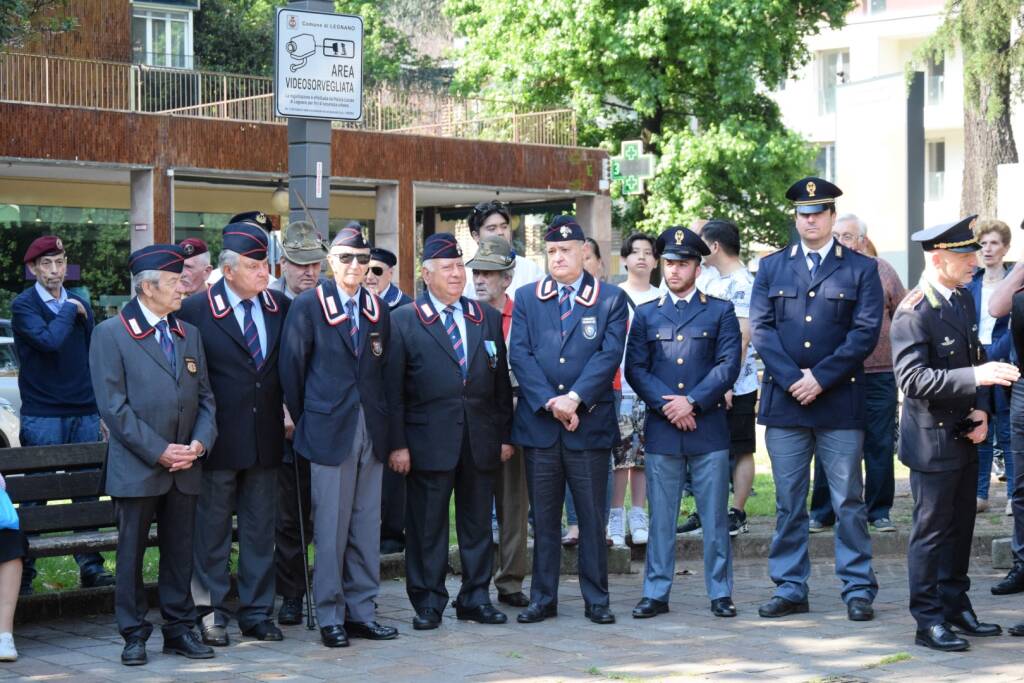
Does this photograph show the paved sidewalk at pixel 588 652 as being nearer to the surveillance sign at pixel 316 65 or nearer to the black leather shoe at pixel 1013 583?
the black leather shoe at pixel 1013 583

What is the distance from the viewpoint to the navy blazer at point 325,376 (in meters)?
7.69

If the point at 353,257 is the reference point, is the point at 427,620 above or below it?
below

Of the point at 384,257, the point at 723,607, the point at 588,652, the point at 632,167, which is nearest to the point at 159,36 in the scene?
the point at 632,167

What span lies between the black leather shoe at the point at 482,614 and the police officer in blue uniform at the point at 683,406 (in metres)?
0.75

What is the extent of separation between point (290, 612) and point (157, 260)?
2122mm

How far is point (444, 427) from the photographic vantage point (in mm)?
8133

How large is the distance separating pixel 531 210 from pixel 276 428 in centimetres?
2753

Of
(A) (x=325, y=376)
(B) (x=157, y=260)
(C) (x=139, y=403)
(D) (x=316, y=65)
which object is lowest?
(C) (x=139, y=403)

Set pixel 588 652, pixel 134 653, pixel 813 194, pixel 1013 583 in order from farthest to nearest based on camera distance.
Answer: pixel 1013 583 → pixel 813 194 → pixel 588 652 → pixel 134 653

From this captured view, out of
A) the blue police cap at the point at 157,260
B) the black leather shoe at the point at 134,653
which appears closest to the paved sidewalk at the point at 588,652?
the black leather shoe at the point at 134,653

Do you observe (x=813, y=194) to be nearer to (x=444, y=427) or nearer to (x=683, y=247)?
(x=683, y=247)

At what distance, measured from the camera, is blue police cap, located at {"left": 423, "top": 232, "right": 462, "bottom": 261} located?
8.19m

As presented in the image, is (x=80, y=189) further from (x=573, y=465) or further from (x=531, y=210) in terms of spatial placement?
(x=573, y=465)

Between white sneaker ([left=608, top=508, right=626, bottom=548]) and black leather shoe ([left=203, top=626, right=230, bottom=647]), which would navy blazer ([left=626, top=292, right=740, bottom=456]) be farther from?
black leather shoe ([left=203, top=626, right=230, bottom=647])
